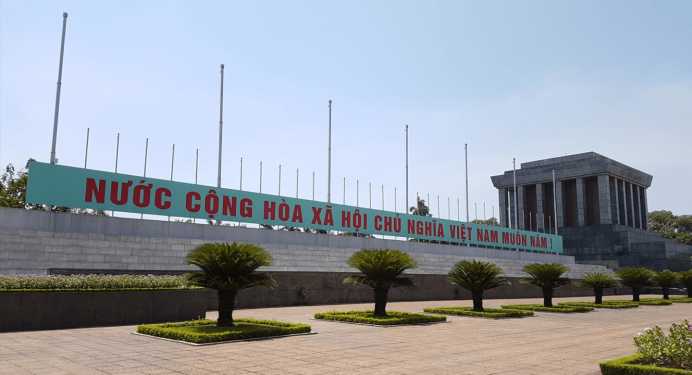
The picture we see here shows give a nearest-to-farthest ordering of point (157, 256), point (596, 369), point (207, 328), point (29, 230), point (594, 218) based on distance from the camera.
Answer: point (596, 369)
point (207, 328)
point (29, 230)
point (157, 256)
point (594, 218)

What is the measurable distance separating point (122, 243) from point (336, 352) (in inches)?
705

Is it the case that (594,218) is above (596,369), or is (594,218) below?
above

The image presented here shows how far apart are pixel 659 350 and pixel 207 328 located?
12540mm

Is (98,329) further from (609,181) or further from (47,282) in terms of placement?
(609,181)

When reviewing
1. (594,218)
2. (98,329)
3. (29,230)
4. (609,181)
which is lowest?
(98,329)

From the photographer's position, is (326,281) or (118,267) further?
(326,281)

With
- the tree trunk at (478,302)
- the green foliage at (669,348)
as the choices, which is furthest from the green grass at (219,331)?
the tree trunk at (478,302)

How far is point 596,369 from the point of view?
1173 centimetres

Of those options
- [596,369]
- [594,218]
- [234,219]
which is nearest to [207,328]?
[596,369]

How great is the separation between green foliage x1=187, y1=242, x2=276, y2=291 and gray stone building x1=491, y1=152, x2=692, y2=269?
221 feet

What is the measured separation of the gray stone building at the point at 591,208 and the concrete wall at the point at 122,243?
51441 mm

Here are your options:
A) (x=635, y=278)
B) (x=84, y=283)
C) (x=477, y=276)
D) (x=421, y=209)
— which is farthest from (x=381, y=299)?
(x=421, y=209)

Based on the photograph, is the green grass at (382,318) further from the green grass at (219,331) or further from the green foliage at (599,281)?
the green foliage at (599,281)

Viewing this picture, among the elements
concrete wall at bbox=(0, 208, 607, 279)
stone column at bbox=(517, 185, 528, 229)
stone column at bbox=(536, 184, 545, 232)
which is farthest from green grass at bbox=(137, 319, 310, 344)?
stone column at bbox=(517, 185, 528, 229)
